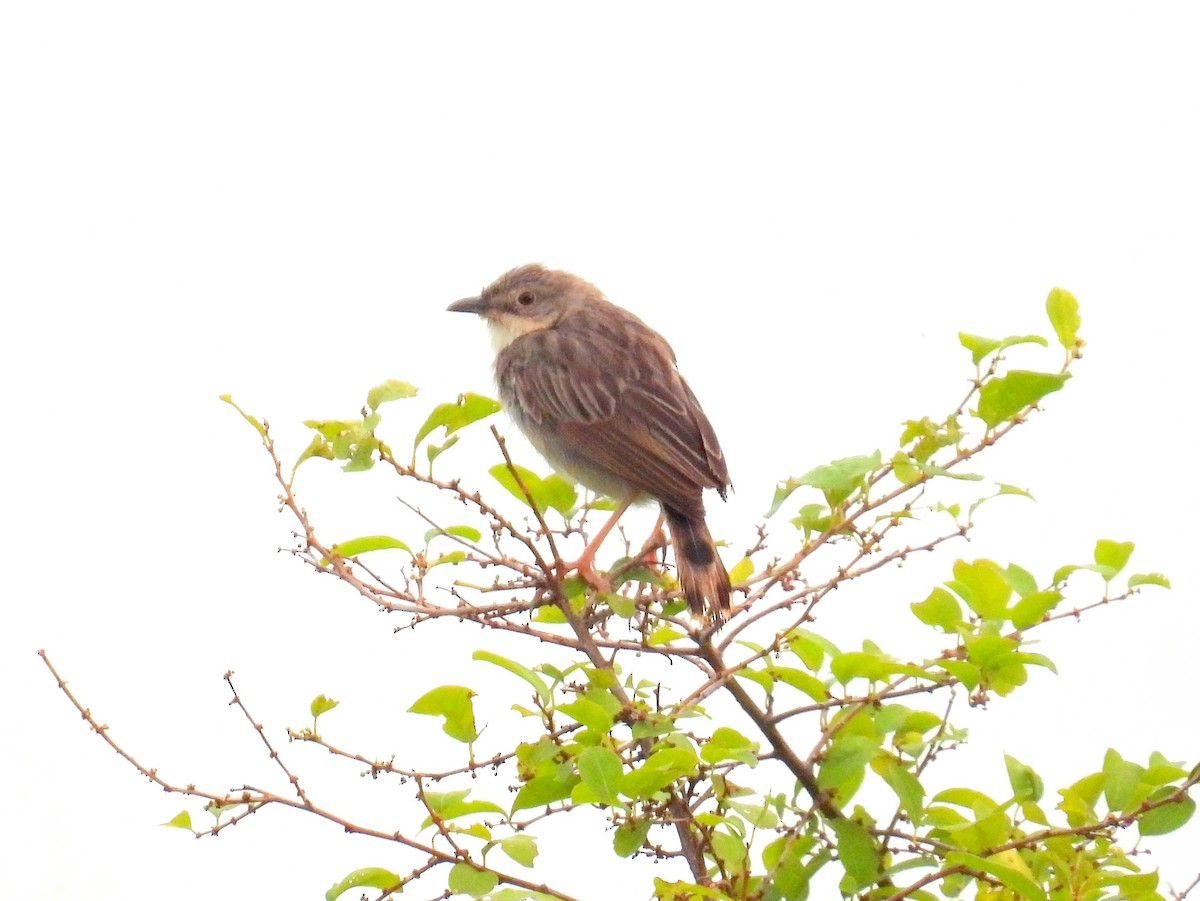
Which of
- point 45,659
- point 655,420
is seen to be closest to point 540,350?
point 655,420

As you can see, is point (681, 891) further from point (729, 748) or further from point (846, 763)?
point (846, 763)

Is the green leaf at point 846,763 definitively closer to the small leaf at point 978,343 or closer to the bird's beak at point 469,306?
the small leaf at point 978,343

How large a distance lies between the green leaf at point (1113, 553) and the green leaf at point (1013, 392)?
12.9 inches

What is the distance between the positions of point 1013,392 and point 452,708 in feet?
4.32

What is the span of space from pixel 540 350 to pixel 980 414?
274 centimetres

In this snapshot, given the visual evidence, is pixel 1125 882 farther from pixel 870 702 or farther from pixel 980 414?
pixel 980 414

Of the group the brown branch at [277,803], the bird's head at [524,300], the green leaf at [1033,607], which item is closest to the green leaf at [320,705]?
the brown branch at [277,803]

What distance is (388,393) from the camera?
301 centimetres

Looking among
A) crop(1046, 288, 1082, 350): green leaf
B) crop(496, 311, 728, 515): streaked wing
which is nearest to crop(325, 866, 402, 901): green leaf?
crop(1046, 288, 1082, 350): green leaf

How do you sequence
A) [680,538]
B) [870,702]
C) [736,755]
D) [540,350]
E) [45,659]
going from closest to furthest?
[736,755], [870,702], [45,659], [680,538], [540,350]

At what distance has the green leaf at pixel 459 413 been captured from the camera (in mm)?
3102

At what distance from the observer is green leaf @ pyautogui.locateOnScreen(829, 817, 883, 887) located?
9.11 feet

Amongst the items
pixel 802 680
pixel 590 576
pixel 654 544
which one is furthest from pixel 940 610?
pixel 654 544

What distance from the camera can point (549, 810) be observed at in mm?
2906
